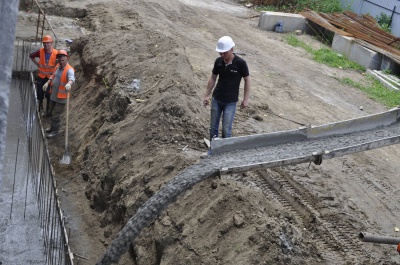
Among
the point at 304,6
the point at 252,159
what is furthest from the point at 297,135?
the point at 304,6

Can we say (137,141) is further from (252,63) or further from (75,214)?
(252,63)

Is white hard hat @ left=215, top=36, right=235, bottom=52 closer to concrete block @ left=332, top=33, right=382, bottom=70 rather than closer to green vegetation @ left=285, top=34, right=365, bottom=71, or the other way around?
green vegetation @ left=285, top=34, right=365, bottom=71

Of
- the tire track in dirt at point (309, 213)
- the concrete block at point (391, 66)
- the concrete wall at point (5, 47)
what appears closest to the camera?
the concrete wall at point (5, 47)

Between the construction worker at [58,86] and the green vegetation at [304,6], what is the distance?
13.3 meters

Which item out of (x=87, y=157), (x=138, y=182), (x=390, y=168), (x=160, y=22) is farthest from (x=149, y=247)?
(x=160, y=22)

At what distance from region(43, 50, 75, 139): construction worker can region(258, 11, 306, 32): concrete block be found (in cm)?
1064

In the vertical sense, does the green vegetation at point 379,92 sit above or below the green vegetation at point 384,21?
below

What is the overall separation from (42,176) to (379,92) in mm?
8922

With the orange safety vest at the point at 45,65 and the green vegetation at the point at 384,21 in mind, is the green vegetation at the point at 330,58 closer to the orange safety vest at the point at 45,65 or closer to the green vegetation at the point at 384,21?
the green vegetation at the point at 384,21

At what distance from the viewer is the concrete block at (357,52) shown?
18188 millimetres

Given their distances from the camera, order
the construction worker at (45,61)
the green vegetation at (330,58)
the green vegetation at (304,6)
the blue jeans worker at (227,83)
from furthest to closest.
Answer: the green vegetation at (304,6) → the green vegetation at (330,58) → the construction worker at (45,61) → the blue jeans worker at (227,83)

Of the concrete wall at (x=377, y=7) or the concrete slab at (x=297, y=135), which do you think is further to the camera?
the concrete wall at (x=377, y=7)

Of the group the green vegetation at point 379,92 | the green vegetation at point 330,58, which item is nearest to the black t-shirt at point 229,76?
the green vegetation at point 379,92

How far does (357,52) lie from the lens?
18.8 metres
